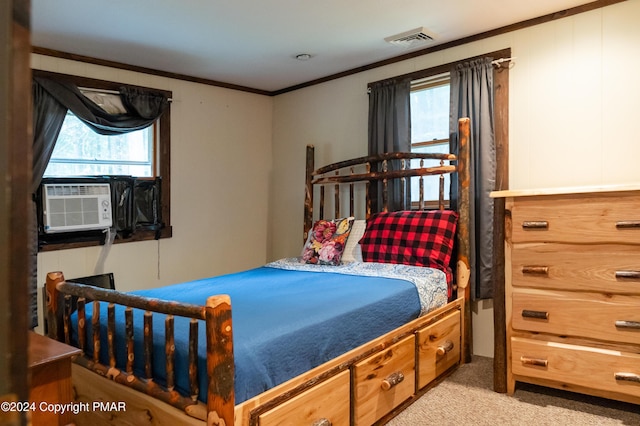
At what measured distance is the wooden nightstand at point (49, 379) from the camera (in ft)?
4.06

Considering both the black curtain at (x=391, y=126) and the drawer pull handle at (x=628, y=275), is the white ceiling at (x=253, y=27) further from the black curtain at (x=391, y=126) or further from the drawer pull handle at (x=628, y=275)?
the drawer pull handle at (x=628, y=275)

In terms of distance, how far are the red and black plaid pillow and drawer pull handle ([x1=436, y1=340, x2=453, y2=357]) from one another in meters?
0.47

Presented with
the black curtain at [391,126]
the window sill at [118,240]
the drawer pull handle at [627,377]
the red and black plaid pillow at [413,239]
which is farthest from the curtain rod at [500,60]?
the window sill at [118,240]

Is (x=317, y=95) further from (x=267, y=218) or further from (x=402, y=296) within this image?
(x=402, y=296)

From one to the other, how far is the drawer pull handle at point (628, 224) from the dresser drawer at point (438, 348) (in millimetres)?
1078

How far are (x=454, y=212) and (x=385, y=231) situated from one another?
0.50 meters

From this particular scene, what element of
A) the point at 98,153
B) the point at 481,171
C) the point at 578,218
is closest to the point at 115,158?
the point at 98,153

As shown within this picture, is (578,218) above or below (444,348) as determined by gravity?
above

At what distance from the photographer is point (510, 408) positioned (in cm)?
226

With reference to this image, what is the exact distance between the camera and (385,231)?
3.12 m

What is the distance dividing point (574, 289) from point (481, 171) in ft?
3.39

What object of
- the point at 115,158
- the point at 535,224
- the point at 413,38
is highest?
the point at 413,38

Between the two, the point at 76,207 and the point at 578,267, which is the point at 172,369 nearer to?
the point at 578,267

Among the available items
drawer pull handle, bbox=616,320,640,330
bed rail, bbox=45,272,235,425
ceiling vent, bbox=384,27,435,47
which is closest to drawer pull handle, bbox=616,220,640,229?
drawer pull handle, bbox=616,320,640,330
